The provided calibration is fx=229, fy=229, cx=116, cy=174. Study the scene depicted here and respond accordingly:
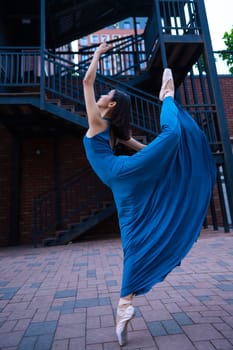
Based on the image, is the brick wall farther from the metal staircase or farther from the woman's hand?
the woman's hand

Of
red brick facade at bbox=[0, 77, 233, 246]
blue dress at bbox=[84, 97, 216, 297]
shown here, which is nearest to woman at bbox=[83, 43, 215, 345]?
blue dress at bbox=[84, 97, 216, 297]

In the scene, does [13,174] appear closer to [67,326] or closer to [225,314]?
[67,326]

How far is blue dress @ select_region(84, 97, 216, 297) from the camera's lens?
1379 mm

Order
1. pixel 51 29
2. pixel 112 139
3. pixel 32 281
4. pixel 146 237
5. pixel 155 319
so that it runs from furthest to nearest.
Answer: pixel 51 29, pixel 32 281, pixel 155 319, pixel 112 139, pixel 146 237

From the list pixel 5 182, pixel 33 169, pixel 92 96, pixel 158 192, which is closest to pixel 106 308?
pixel 158 192

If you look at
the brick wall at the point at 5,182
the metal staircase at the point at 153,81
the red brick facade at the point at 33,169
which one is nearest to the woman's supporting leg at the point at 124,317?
the metal staircase at the point at 153,81

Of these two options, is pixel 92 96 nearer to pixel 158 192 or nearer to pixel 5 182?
pixel 158 192

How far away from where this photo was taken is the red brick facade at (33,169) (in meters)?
7.01

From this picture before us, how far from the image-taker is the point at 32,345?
1.46m

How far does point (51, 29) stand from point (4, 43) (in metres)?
1.83

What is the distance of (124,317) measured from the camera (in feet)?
4.43

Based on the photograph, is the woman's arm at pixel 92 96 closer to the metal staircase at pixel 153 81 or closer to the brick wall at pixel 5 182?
the metal staircase at pixel 153 81

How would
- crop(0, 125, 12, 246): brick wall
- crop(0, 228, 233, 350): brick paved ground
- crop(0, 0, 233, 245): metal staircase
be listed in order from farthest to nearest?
crop(0, 125, 12, 246): brick wall, crop(0, 0, 233, 245): metal staircase, crop(0, 228, 233, 350): brick paved ground

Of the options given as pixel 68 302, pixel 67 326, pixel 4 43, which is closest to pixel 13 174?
pixel 4 43
